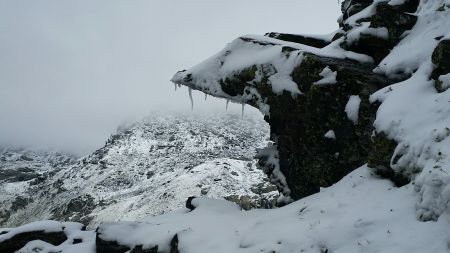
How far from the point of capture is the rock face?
627 inches

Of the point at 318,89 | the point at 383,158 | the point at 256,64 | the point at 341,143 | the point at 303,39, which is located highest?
the point at 303,39

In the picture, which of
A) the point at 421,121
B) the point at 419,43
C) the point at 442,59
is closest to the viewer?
the point at 421,121

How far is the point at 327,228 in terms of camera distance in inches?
441

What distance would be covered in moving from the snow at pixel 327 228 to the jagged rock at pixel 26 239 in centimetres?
529

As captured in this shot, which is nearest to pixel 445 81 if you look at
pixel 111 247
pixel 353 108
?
pixel 353 108

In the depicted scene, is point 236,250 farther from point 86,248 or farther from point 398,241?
point 86,248

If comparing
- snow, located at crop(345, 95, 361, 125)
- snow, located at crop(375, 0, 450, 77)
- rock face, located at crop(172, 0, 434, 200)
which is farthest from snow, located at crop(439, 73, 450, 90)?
snow, located at crop(345, 95, 361, 125)

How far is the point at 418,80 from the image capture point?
13.1m

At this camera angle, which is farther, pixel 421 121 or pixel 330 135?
pixel 330 135

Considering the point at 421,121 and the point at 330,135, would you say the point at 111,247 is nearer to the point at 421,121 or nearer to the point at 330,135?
the point at 330,135

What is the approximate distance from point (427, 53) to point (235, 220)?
30.0 feet

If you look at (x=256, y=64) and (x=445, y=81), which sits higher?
(x=445, y=81)

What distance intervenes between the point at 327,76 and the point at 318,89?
2.02 feet

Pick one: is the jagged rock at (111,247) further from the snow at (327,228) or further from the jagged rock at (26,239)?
the jagged rock at (26,239)
